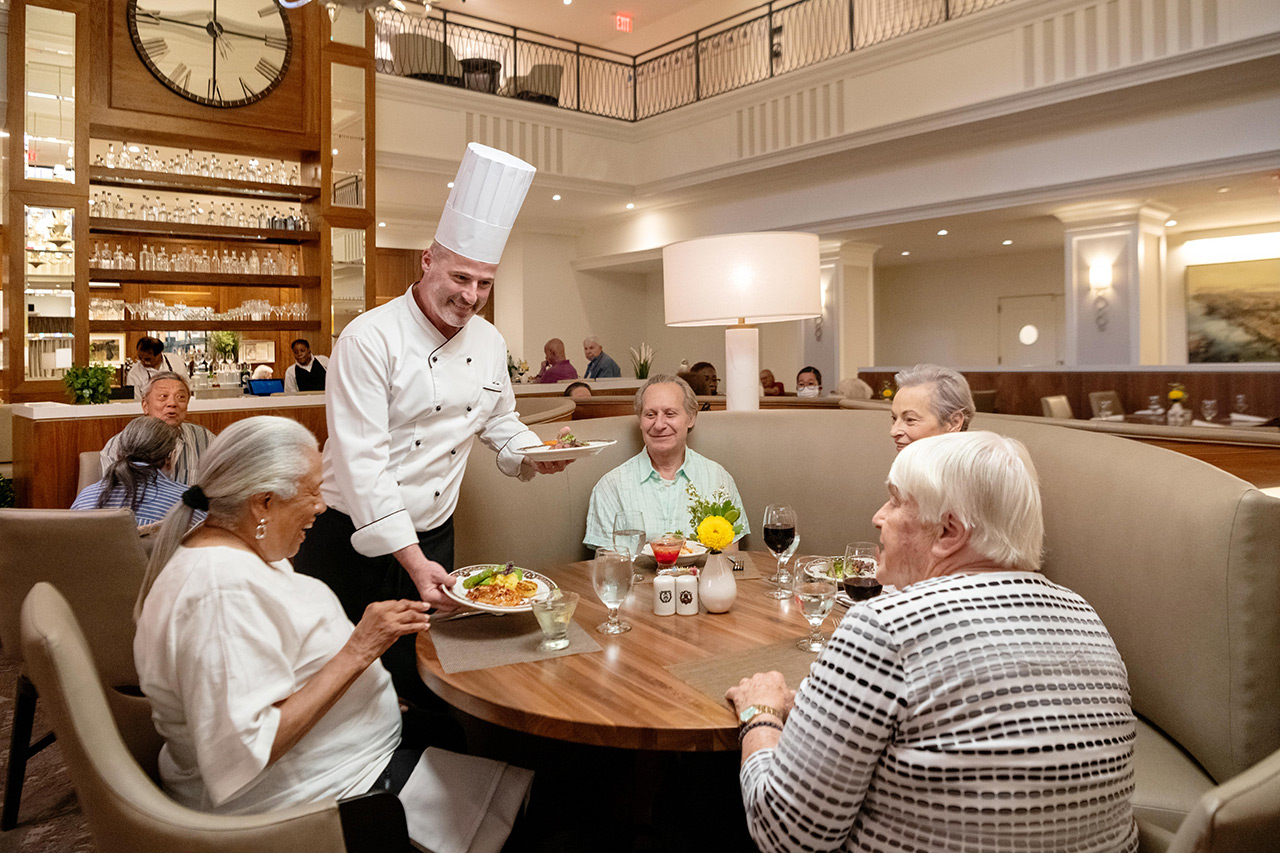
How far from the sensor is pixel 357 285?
8.06 metres

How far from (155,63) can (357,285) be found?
236 cm

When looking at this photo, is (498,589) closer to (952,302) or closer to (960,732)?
(960,732)

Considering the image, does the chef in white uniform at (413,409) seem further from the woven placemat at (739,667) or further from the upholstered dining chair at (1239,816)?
the upholstered dining chair at (1239,816)

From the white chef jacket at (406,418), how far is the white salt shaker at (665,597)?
0.59m

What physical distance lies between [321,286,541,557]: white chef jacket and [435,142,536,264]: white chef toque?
21cm

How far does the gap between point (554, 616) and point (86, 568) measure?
1459 mm

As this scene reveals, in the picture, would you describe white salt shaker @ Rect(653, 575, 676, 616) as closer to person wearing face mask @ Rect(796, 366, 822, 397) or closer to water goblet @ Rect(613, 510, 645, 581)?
water goblet @ Rect(613, 510, 645, 581)

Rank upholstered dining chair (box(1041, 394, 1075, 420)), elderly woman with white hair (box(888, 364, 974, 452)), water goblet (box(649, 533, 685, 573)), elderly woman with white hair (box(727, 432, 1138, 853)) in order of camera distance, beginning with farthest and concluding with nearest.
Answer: upholstered dining chair (box(1041, 394, 1075, 420)) → elderly woman with white hair (box(888, 364, 974, 452)) → water goblet (box(649, 533, 685, 573)) → elderly woman with white hair (box(727, 432, 1138, 853))

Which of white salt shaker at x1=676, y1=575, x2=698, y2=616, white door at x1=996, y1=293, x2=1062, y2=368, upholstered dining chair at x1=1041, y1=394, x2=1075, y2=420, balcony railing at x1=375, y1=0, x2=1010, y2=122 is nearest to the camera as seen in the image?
white salt shaker at x1=676, y1=575, x2=698, y2=616

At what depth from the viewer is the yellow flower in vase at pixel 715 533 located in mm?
1988

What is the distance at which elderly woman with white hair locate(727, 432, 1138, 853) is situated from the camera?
1.01m

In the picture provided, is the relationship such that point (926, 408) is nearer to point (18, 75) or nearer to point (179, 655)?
point (179, 655)

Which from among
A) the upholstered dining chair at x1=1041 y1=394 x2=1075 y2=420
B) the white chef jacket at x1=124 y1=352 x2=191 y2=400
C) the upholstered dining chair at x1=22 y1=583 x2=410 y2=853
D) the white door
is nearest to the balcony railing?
the upholstered dining chair at x1=1041 y1=394 x2=1075 y2=420

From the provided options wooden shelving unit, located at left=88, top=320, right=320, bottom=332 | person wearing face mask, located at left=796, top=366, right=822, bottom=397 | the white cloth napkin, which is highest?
wooden shelving unit, located at left=88, top=320, right=320, bottom=332
